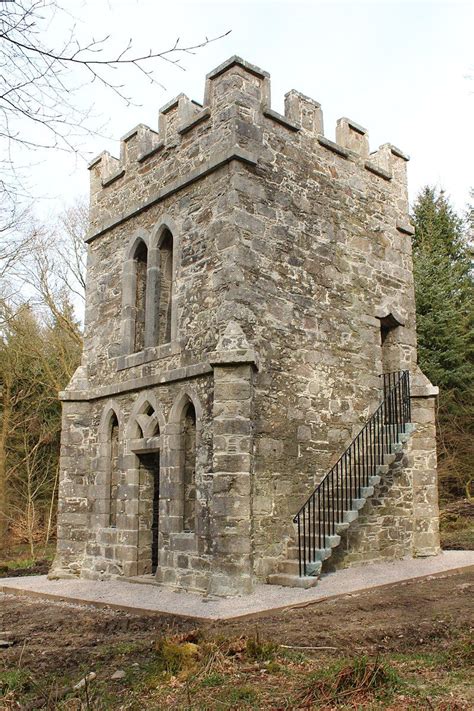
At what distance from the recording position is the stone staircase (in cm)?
941

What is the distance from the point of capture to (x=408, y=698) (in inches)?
178

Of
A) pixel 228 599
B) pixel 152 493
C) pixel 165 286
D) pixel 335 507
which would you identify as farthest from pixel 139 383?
pixel 228 599

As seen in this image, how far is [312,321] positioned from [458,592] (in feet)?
15.1

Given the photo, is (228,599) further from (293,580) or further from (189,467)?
(189,467)

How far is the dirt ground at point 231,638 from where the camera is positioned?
4.91 metres

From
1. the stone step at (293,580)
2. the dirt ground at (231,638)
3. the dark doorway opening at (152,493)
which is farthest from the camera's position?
the dark doorway opening at (152,493)

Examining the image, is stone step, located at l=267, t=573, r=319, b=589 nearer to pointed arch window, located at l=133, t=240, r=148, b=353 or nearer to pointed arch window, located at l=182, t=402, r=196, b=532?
pointed arch window, located at l=182, t=402, r=196, b=532

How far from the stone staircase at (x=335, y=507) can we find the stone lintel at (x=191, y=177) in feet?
15.6

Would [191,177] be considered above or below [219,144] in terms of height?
below

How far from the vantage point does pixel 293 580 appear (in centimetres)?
913

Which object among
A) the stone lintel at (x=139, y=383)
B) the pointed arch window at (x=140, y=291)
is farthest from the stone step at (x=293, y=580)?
the pointed arch window at (x=140, y=291)

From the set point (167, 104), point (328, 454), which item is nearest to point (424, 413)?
point (328, 454)

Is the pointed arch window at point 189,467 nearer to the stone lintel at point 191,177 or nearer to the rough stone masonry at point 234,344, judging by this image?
the rough stone masonry at point 234,344

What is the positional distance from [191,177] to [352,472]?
5.58 m
